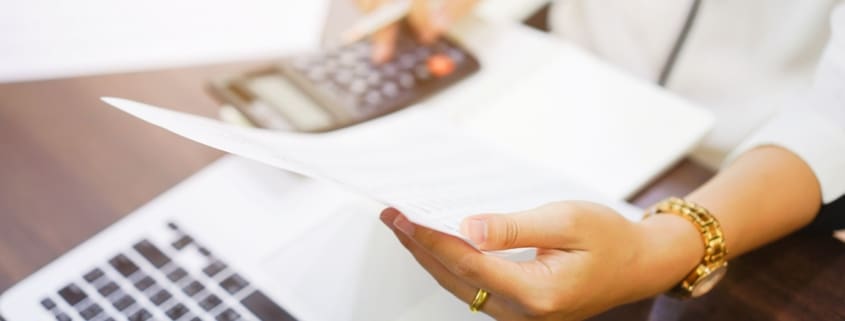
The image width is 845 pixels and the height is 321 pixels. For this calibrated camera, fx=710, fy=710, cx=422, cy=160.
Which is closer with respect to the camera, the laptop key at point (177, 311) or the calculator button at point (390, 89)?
the laptop key at point (177, 311)

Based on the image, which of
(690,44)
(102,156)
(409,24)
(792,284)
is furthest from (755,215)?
(102,156)

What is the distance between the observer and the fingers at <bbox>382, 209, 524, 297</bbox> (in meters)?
0.33

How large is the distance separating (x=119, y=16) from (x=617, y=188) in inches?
16.6

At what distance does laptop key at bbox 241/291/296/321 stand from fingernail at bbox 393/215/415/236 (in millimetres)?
100

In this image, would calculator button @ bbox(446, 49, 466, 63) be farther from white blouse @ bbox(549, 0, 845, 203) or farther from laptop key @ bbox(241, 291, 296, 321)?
laptop key @ bbox(241, 291, 296, 321)

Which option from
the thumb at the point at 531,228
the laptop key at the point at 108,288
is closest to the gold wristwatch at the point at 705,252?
the thumb at the point at 531,228

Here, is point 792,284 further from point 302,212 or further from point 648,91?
point 302,212

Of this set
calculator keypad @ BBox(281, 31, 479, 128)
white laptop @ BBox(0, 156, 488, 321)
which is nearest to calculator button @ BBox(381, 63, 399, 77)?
calculator keypad @ BBox(281, 31, 479, 128)

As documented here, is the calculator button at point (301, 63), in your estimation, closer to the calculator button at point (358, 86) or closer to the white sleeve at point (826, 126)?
the calculator button at point (358, 86)

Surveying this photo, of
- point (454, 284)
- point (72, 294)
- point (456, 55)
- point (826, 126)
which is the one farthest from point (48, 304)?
point (826, 126)

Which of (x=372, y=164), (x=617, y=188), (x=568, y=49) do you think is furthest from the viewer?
(x=568, y=49)

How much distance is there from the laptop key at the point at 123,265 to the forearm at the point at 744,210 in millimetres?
291

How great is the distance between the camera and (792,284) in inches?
17.9

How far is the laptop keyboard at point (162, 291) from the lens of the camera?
0.38 metres
